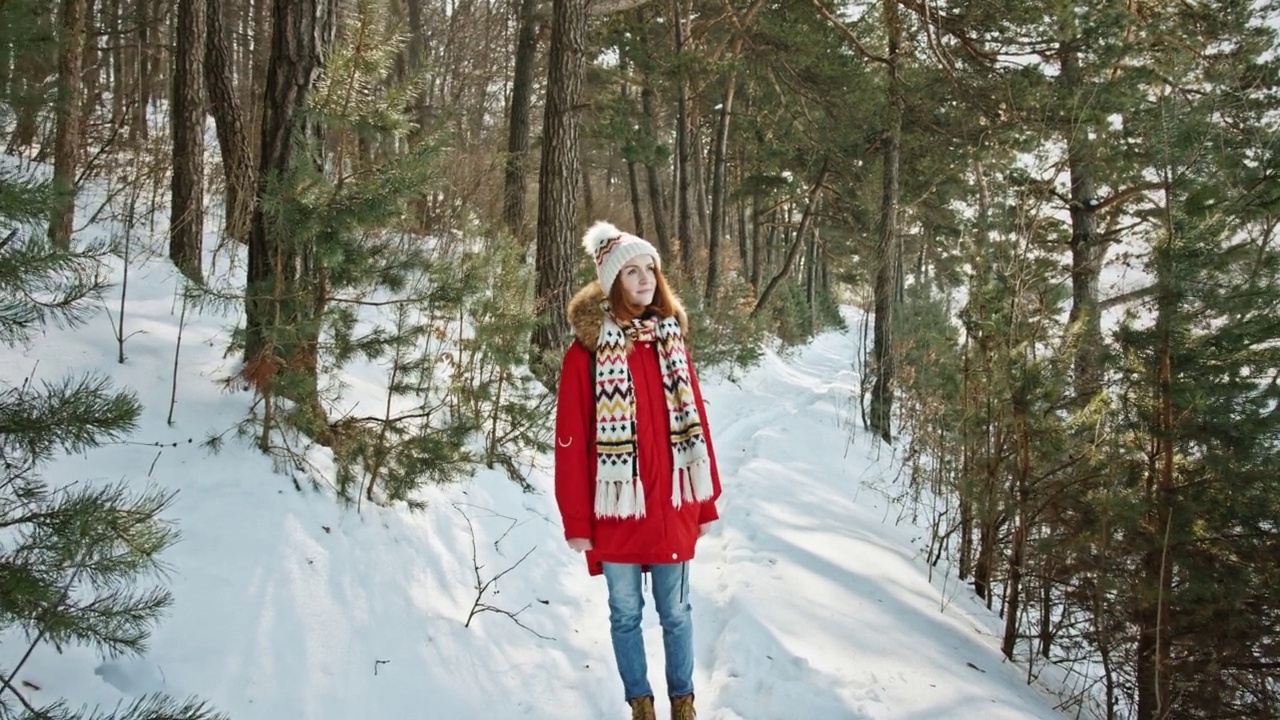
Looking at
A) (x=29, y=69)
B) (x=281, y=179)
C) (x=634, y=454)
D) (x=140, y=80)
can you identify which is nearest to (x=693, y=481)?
(x=634, y=454)

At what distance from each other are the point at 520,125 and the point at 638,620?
7.98 m

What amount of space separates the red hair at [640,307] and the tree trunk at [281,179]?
142 centimetres

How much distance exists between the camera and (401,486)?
11.8 ft

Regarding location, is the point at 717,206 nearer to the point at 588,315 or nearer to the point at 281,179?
the point at 281,179

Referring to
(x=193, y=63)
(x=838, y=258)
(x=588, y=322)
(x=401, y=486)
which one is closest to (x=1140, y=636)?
(x=588, y=322)

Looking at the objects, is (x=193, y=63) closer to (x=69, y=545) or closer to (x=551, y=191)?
(x=551, y=191)

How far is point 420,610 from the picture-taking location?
11.0 feet

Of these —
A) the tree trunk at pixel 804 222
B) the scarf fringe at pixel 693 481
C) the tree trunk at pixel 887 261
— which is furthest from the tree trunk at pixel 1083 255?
the tree trunk at pixel 804 222

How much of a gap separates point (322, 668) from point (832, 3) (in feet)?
37.9

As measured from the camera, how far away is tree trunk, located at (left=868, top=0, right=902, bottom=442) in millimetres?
9367

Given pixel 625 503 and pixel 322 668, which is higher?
pixel 625 503

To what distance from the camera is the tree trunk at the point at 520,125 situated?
9.41 m

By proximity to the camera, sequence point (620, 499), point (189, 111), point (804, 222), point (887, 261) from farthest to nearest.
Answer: point (804, 222)
point (887, 261)
point (189, 111)
point (620, 499)

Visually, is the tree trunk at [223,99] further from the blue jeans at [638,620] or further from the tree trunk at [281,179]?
the blue jeans at [638,620]
